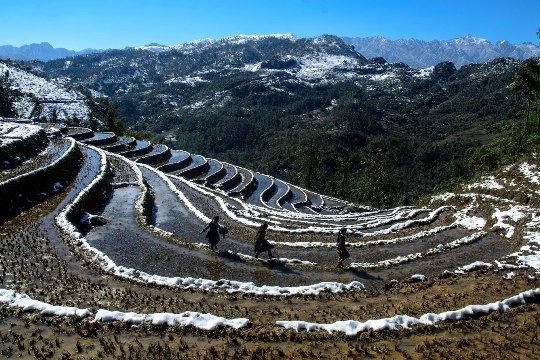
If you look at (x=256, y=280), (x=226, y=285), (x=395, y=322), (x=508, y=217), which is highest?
(x=508, y=217)

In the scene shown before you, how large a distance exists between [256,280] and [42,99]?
147715mm

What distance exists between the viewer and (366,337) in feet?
38.9

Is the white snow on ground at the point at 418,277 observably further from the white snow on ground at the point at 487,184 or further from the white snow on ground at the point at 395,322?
the white snow on ground at the point at 487,184

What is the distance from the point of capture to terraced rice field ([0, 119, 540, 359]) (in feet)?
38.2

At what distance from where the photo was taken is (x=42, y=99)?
139 metres

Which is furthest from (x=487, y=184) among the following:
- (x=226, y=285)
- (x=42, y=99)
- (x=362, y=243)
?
(x=42, y=99)

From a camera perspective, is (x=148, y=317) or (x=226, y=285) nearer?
(x=148, y=317)

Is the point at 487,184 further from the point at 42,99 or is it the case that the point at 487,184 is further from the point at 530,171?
the point at 42,99

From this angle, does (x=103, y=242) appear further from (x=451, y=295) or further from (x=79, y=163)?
(x=79, y=163)

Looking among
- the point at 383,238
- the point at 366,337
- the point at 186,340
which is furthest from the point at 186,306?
the point at 383,238

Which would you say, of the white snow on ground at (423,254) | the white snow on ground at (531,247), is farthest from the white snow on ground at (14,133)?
the white snow on ground at (531,247)

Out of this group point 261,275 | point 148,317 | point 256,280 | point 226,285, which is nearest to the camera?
point 148,317

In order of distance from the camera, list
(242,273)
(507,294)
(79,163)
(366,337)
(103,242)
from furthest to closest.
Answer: (79,163) → (103,242) → (242,273) → (507,294) → (366,337)

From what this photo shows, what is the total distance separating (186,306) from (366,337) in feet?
21.7
